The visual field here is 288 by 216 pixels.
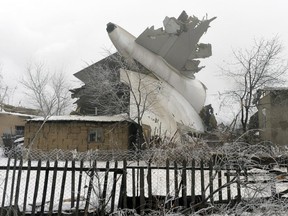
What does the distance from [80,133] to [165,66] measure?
28.8 feet

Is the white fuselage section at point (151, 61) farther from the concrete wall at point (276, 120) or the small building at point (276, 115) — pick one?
the concrete wall at point (276, 120)

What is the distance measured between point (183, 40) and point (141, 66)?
13.2ft

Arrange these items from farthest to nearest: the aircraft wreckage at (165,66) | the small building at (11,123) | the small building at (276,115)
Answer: the small building at (11,123) → the small building at (276,115) → the aircraft wreckage at (165,66)

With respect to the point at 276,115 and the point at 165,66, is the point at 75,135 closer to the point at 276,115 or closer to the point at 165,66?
the point at 165,66

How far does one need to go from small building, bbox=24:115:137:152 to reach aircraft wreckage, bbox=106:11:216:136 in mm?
1567

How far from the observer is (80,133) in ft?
80.1

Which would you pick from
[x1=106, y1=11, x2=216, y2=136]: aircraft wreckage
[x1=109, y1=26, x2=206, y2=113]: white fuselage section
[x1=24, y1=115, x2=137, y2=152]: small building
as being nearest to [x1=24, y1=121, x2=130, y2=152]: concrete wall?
[x1=24, y1=115, x2=137, y2=152]: small building

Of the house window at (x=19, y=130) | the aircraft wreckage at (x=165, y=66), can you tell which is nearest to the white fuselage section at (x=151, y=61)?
the aircraft wreckage at (x=165, y=66)

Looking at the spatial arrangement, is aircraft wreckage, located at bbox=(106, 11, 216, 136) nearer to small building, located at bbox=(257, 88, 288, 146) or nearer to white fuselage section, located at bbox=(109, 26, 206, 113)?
white fuselage section, located at bbox=(109, 26, 206, 113)

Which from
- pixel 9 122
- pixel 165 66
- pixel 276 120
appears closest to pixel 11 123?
pixel 9 122

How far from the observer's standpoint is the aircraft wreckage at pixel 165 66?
983 inches

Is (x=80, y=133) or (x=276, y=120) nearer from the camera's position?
(x=80, y=133)

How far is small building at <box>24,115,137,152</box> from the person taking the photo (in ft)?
80.0

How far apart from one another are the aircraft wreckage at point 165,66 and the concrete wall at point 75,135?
1.71 m
